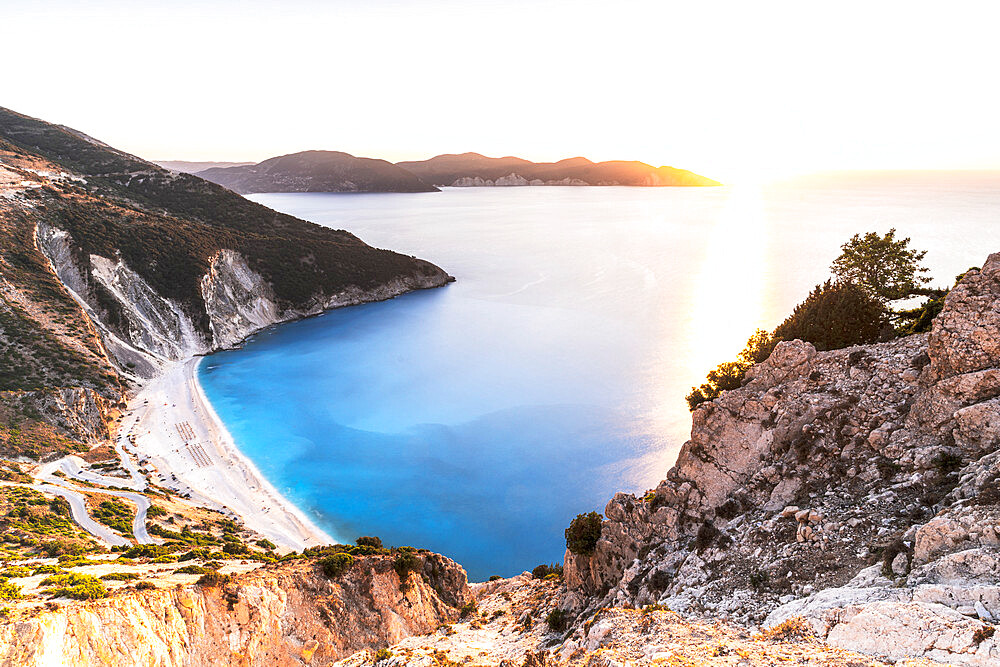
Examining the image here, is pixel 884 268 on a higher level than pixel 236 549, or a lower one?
higher

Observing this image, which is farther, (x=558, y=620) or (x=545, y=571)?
(x=545, y=571)

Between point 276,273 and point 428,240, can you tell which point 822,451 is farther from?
point 428,240

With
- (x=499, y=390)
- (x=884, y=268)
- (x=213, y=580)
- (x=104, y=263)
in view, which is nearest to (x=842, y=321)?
(x=884, y=268)

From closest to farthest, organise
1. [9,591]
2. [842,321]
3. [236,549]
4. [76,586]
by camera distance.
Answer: [9,591] < [76,586] < [842,321] < [236,549]

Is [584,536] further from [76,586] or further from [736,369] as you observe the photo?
[76,586]

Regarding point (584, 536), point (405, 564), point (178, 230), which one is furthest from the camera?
point (178, 230)

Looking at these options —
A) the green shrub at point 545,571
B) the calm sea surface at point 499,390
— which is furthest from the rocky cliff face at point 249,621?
the calm sea surface at point 499,390

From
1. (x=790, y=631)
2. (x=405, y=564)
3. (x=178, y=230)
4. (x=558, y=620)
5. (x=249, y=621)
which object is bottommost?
(x=405, y=564)
